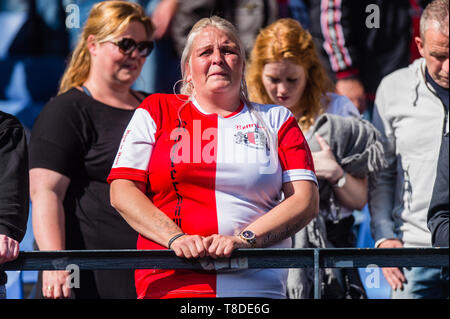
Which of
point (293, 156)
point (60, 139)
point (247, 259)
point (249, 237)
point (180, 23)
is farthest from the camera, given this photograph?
point (180, 23)

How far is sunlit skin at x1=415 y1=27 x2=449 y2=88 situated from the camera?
11.5ft

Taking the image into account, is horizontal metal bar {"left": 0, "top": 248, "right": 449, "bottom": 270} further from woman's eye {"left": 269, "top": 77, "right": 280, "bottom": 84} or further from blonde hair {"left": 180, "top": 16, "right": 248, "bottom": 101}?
woman's eye {"left": 269, "top": 77, "right": 280, "bottom": 84}

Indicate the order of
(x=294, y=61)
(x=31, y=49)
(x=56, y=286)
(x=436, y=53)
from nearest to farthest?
(x=56, y=286) → (x=436, y=53) → (x=294, y=61) → (x=31, y=49)

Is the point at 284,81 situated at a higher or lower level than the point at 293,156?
higher

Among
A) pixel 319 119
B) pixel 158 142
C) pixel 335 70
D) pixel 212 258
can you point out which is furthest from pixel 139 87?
pixel 212 258

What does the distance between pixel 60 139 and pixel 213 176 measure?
1.06 m

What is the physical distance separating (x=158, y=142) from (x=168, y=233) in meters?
0.38

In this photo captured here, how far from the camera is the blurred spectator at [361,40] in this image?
493 centimetres

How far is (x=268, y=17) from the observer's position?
5.36 metres

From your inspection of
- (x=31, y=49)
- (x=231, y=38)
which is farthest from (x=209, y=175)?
(x=31, y=49)

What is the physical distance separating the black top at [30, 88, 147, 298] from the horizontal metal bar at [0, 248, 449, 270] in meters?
1.08

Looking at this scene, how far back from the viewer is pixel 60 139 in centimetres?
344

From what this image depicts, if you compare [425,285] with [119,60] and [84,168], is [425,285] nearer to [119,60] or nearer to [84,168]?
[84,168]

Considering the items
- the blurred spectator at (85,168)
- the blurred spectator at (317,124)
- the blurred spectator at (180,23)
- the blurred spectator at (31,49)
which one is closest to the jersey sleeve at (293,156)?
the blurred spectator at (317,124)
